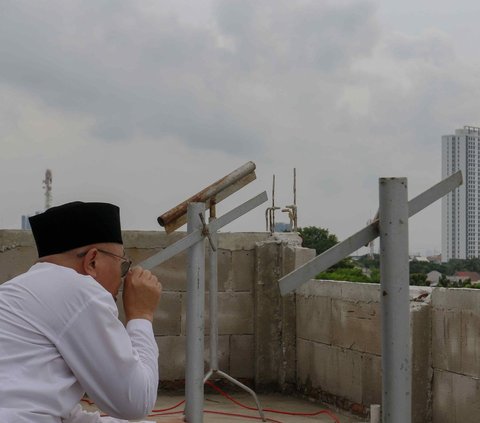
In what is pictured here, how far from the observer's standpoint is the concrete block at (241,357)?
6551mm

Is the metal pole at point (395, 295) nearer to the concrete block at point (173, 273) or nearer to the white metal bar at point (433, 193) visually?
the white metal bar at point (433, 193)

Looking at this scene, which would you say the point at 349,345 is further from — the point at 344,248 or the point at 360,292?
the point at 344,248

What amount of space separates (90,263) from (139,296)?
6.6 inches

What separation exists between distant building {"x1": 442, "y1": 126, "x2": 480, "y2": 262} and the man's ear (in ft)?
259

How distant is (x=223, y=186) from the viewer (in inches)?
161

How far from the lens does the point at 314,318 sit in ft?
20.0

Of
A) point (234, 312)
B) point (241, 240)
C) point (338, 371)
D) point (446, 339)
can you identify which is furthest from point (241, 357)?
point (446, 339)

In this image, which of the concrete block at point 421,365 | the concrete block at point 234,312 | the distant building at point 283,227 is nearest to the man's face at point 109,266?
the concrete block at point 421,365

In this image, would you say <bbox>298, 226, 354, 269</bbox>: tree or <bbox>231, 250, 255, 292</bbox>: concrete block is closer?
<bbox>231, 250, 255, 292</bbox>: concrete block

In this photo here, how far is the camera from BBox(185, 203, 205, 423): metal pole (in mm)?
3494

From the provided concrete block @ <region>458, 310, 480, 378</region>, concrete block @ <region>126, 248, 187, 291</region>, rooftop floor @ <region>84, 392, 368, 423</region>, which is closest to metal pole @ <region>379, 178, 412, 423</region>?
concrete block @ <region>458, 310, 480, 378</region>

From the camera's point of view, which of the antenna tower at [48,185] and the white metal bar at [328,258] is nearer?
the white metal bar at [328,258]

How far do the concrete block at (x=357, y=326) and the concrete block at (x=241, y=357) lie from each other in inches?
38.6

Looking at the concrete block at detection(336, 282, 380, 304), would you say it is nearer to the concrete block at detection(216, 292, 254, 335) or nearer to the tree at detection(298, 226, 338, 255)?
the concrete block at detection(216, 292, 254, 335)
